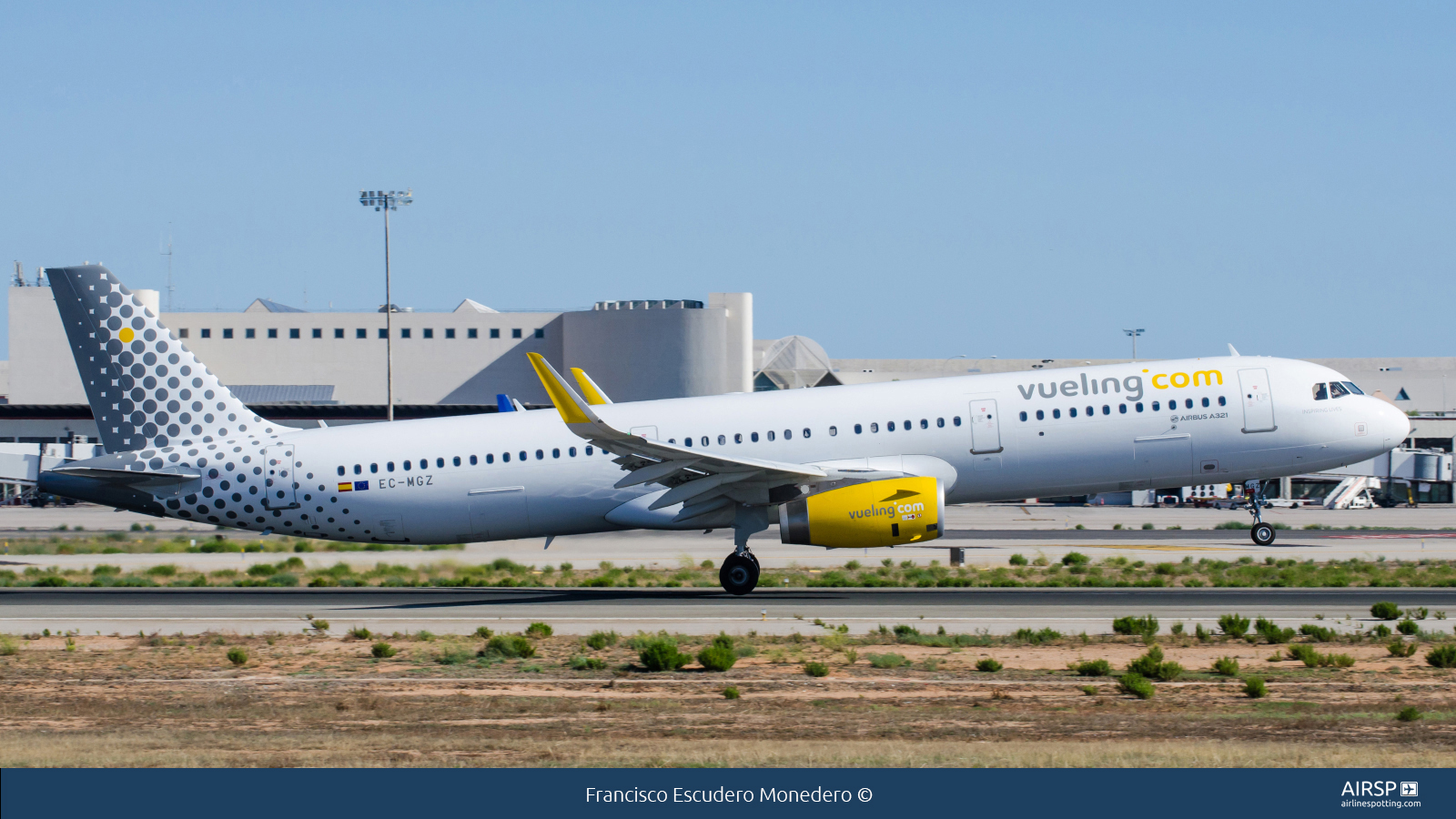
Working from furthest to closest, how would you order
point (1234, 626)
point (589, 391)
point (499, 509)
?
point (589, 391) → point (499, 509) → point (1234, 626)

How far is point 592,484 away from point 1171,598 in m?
11.8

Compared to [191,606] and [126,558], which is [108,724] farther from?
[126,558]

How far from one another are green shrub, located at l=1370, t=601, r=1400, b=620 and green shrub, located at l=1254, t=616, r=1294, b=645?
2.45 meters

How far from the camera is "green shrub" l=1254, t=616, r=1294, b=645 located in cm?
2052

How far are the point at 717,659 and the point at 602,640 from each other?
2.96 m

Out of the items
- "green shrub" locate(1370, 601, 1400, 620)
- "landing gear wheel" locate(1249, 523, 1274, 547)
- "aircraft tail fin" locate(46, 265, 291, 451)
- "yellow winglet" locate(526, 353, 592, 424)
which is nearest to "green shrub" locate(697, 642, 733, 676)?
"yellow winglet" locate(526, 353, 592, 424)

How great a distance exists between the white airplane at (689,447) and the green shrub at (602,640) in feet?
16.6

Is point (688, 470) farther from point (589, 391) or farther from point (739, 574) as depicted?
point (589, 391)

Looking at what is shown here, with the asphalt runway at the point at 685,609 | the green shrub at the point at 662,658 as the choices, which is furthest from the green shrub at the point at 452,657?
the green shrub at the point at 662,658

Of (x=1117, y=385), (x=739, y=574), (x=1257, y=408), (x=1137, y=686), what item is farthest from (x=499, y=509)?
(x=1257, y=408)

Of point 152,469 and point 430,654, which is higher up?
point 152,469

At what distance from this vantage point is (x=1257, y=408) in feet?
91.0

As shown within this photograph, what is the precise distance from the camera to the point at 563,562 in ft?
122
